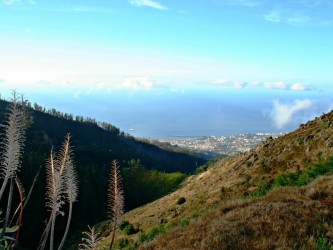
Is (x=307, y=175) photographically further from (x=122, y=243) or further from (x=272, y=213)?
(x=122, y=243)

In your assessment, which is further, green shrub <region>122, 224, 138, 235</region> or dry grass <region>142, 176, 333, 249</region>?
green shrub <region>122, 224, 138, 235</region>

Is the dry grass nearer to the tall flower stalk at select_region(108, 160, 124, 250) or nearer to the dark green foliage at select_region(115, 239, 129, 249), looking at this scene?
the tall flower stalk at select_region(108, 160, 124, 250)

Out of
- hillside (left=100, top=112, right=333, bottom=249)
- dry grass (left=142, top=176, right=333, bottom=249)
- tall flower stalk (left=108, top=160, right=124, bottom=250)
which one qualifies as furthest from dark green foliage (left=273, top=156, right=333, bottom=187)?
tall flower stalk (left=108, top=160, right=124, bottom=250)

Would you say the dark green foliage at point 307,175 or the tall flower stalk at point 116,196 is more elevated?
the tall flower stalk at point 116,196

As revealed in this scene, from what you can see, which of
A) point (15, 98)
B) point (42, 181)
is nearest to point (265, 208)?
point (15, 98)

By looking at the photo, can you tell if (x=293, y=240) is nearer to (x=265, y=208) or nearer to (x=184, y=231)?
(x=265, y=208)

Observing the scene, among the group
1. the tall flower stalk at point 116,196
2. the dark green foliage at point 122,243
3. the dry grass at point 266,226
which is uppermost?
the tall flower stalk at point 116,196

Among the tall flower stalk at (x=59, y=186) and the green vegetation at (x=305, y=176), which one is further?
the green vegetation at (x=305, y=176)

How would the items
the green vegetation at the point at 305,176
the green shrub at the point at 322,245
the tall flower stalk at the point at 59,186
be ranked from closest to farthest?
the tall flower stalk at the point at 59,186 → the green shrub at the point at 322,245 → the green vegetation at the point at 305,176

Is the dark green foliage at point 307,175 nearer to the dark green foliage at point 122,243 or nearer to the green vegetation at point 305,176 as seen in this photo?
the green vegetation at point 305,176

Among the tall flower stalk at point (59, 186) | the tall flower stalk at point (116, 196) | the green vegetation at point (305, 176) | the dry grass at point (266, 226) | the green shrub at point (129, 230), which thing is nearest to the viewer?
the tall flower stalk at point (59, 186)

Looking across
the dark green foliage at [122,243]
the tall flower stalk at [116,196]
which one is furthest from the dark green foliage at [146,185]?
the tall flower stalk at [116,196]

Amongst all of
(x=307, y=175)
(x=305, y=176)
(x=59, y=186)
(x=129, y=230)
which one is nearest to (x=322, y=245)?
(x=59, y=186)

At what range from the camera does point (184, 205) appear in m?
32.9
